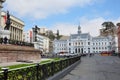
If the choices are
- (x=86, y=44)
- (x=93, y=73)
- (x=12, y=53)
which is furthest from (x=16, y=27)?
(x=93, y=73)

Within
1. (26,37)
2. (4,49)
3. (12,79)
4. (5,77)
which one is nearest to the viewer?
(5,77)

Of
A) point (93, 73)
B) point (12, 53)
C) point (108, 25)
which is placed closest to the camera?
point (93, 73)

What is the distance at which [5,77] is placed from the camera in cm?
779

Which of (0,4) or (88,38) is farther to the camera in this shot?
(88,38)

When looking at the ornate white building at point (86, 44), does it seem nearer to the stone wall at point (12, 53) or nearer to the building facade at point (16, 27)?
the building facade at point (16, 27)

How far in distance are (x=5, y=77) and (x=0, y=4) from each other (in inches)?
1671

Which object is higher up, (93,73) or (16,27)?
(16,27)

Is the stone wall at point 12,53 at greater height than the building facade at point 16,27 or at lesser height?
lesser

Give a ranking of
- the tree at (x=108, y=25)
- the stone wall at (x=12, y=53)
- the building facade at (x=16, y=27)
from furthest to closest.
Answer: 1. the tree at (x=108, y=25)
2. the building facade at (x=16, y=27)
3. the stone wall at (x=12, y=53)

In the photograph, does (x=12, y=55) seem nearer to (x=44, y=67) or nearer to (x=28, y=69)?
(x=44, y=67)

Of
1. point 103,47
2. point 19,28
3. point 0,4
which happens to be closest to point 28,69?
point 0,4

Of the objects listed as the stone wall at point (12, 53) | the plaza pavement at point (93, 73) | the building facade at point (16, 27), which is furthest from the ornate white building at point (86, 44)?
the plaza pavement at point (93, 73)

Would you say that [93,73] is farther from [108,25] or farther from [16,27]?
[108,25]

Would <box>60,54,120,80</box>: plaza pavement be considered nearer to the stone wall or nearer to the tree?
the stone wall
